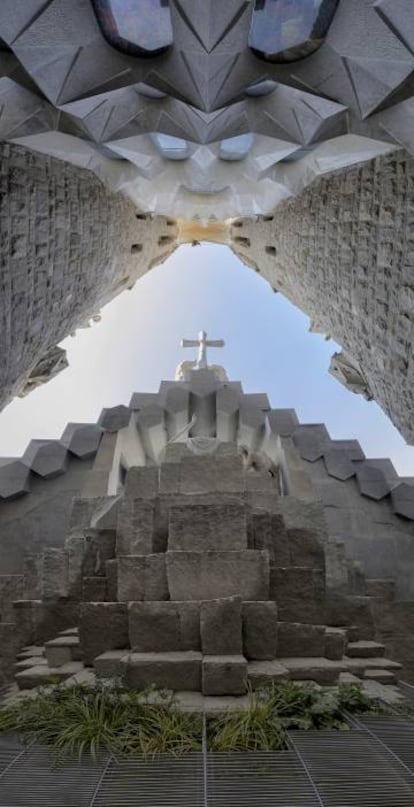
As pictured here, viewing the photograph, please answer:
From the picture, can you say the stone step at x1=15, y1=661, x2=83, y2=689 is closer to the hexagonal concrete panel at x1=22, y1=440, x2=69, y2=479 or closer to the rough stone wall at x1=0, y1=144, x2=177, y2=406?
the rough stone wall at x1=0, y1=144, x2=177, y2=406

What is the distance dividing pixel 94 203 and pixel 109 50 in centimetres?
330

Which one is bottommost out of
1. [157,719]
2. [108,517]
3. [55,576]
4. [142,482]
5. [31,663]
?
[157,719]

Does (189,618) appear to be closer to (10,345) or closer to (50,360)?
(10,345)

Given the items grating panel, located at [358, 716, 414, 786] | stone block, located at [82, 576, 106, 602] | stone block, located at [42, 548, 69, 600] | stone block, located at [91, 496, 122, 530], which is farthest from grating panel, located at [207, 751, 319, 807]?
stone block, located at [91, 496, 122, 530]

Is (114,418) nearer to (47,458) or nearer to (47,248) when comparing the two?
(47,458)

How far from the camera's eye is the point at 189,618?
4.00m

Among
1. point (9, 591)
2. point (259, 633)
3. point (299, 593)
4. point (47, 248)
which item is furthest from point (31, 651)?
point (47, 248)

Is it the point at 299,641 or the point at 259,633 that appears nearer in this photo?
the point at 259,633

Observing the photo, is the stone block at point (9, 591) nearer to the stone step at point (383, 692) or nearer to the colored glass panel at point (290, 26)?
the stone step at point (383, 692)

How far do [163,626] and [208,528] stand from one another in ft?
3.05

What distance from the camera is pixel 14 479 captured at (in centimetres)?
897

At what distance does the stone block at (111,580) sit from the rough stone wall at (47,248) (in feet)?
8.99

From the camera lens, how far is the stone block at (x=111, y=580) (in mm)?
4678

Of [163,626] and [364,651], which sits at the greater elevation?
[163,626]
